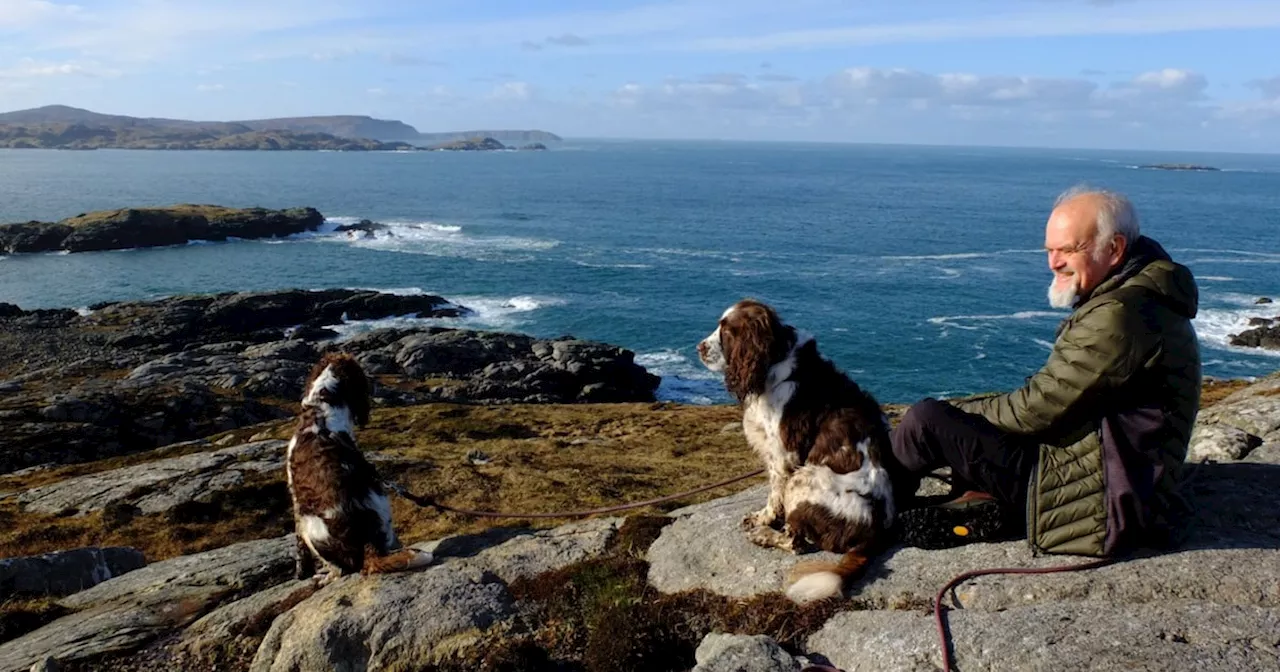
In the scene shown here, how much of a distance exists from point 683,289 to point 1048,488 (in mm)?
61635

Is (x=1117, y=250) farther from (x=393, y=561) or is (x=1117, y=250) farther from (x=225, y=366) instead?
(x=225, y=366)

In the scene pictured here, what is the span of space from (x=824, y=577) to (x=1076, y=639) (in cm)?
181

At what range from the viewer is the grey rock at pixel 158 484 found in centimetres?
1669

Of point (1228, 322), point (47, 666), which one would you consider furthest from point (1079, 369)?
point (1228, 322)

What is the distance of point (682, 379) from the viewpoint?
47594 millimetres

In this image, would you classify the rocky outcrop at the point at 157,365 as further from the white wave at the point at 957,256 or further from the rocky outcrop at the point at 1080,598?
the white wave at the point at 957,256

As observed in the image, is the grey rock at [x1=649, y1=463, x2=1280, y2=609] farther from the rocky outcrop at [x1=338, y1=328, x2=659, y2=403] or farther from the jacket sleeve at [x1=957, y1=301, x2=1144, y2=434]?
the rocky outcrop at [x1=338, y1=328, x2=659, y2=403]

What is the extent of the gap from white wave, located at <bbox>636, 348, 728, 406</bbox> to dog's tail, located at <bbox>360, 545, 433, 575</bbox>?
34.8m

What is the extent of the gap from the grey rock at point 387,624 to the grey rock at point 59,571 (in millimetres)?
4881

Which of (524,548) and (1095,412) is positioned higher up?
(1095,412)

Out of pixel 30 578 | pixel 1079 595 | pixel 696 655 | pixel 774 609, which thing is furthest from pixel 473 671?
pixel 30 578

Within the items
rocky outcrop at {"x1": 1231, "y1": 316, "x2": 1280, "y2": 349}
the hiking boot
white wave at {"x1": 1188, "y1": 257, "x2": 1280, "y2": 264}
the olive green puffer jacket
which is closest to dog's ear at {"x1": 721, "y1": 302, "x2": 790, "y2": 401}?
the hiking boot

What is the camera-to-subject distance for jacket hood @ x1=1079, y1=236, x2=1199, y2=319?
5344mm

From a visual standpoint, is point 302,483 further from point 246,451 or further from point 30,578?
point 246,451
